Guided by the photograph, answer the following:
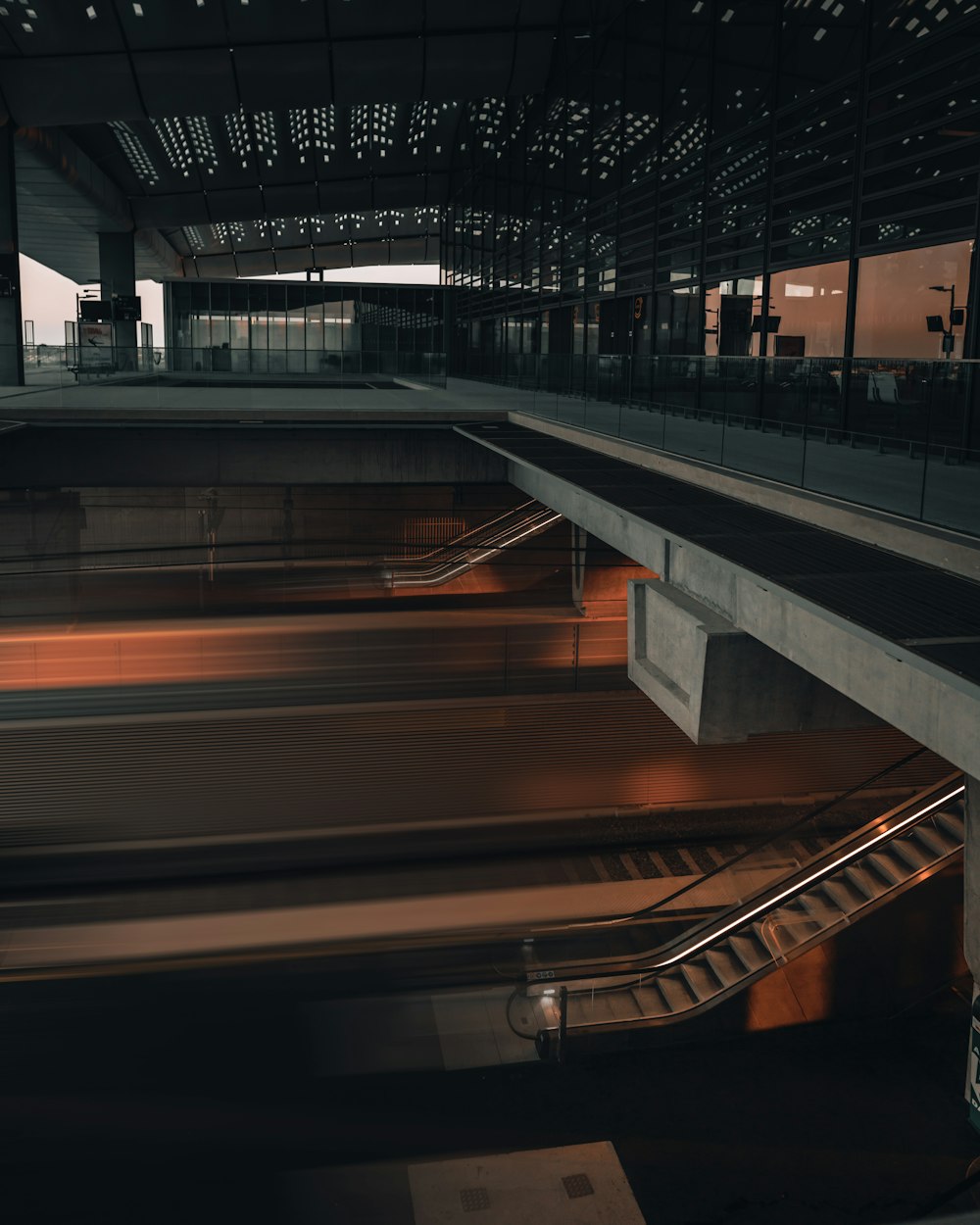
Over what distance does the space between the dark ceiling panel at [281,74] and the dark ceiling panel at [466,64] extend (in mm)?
3082

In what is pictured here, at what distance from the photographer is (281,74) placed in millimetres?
28641

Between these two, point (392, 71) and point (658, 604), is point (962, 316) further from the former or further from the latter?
point (392, 71)

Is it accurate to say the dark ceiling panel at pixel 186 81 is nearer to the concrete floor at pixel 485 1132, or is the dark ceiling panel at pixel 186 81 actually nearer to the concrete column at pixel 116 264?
the concrete column at pixel 116 264

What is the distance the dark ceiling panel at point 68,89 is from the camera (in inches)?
1048

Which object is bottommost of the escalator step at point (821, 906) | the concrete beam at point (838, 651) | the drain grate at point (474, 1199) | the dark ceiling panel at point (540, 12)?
the drain grate at point (474, 1199)

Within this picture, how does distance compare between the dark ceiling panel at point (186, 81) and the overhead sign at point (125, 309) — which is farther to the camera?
the overhead sign at point (125, 309)

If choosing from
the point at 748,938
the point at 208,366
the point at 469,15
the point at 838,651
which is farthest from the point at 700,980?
the point at 208,366

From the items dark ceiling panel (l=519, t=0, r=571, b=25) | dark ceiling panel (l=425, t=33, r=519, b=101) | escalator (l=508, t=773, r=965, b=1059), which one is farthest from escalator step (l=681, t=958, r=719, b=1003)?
dark ceiling panel (l=519, t=0, r=571, b=25)

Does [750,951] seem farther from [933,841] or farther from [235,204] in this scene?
[235,204]

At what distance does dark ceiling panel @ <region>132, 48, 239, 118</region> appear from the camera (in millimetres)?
27047

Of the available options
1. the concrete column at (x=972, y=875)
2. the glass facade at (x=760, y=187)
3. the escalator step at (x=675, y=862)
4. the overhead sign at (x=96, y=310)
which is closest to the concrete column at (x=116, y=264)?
the overhead sign at (x=96, y=310)

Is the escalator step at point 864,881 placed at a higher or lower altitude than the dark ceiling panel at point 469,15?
lower

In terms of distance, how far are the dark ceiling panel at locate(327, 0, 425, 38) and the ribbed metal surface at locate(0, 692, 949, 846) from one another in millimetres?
19091

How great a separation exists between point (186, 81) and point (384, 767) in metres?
19.2
